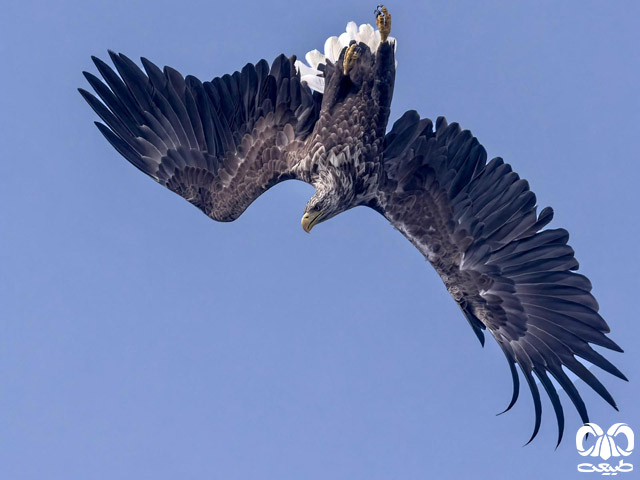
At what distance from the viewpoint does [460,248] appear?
17688 millimetres

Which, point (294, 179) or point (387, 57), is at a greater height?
point (387, 57)

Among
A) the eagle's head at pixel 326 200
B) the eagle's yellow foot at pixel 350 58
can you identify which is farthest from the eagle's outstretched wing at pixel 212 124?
the eagle's yellow foot at pixel 350 58

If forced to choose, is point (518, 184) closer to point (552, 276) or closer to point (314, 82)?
point (552, 276)

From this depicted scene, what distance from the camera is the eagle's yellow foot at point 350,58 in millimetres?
17031

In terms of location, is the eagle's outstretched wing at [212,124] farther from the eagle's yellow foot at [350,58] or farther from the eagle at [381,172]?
the eagle's yellow foot at [350,58]

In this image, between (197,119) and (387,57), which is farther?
(197,119)

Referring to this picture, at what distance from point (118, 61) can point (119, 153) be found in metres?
1.59

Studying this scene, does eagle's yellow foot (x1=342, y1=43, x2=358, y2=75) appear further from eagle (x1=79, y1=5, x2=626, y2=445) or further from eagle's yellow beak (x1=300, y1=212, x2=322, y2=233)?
eagle's yellow beak (x1=300, y1=212, x2=322, y2=233)

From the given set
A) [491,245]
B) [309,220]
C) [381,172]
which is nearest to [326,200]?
[309,220]

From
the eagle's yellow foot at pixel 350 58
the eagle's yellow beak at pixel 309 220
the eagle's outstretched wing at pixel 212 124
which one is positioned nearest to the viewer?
the eagle's yellow foot at pixel 350 58

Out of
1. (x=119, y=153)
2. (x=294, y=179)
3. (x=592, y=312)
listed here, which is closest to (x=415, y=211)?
(x=294, y=179)

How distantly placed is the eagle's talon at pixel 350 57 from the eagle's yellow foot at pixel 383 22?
0.42 m

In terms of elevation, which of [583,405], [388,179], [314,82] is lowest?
[583,405]

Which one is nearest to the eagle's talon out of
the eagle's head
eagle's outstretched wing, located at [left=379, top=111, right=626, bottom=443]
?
eagle's outstretched wing, located at [left=379, top=111, right=626, bottom=443]
